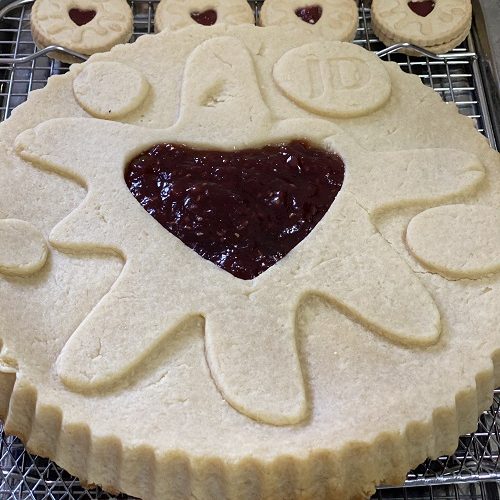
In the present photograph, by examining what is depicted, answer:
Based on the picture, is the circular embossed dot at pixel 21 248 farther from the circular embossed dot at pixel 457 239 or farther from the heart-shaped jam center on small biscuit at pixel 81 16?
the heart-shaped jam center on small biscuit at pixel 81 16

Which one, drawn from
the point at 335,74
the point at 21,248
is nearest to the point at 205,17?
the point at 335,74

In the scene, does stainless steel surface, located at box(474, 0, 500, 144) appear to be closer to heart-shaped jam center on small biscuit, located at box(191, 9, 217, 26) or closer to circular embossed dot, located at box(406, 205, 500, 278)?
circular embossed dot, located at box(406, 205, 500, 278)

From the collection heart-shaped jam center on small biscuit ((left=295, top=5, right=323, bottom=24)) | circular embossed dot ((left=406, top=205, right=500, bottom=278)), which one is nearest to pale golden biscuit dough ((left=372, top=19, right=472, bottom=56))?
heart-shaped jam center on small biscuit ((left=295, top=5, right=323, bottom=24))

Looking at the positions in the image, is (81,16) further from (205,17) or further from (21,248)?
(21,248)

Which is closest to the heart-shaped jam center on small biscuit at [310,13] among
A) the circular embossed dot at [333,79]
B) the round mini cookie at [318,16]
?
the round mini cookie at [318,16]

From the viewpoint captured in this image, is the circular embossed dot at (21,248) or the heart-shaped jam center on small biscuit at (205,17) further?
the heart-shaped jam center on small biscuit at (205,17)
